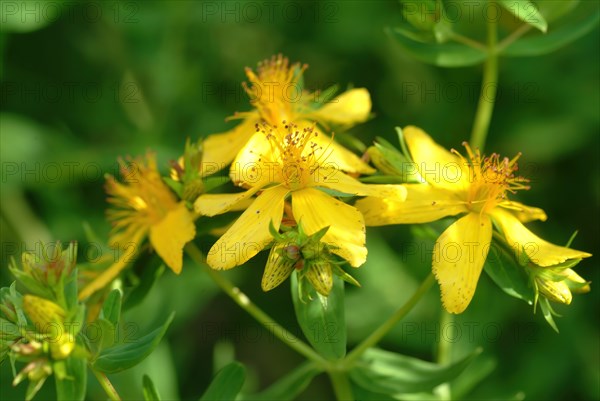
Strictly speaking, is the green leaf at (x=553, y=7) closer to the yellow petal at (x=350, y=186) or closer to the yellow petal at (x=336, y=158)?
the yellow petal at (x=336, y=158)

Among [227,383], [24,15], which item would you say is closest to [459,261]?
[227,383]

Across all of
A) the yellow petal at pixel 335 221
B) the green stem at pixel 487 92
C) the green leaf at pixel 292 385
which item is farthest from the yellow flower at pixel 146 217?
→ the green stem at pixel 487 92

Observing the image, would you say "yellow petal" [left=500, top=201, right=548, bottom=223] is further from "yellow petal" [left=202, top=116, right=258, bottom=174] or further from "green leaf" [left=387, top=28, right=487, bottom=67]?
"yellow petal" [left=202, top=116, right=258, bottom=174]

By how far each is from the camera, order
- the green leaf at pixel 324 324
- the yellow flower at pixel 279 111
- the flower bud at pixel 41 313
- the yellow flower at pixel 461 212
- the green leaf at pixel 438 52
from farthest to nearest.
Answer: the green leaf at pixel 438 52 < the yellow flower at pixel 279 111 < the green leaf at pixel 324 324 < the yellow flower at pixel 461 212 < the flower bud at pixel 41 313

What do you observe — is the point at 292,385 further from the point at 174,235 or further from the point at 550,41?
the point at 550,41

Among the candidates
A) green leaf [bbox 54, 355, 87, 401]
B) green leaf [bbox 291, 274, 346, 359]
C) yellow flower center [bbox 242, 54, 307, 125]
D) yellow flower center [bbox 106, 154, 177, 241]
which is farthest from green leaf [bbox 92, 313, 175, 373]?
yellow flower center [bbox 242, 54, 307, 125]

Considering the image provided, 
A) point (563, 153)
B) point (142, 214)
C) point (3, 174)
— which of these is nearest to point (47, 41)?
point (3, 174)
